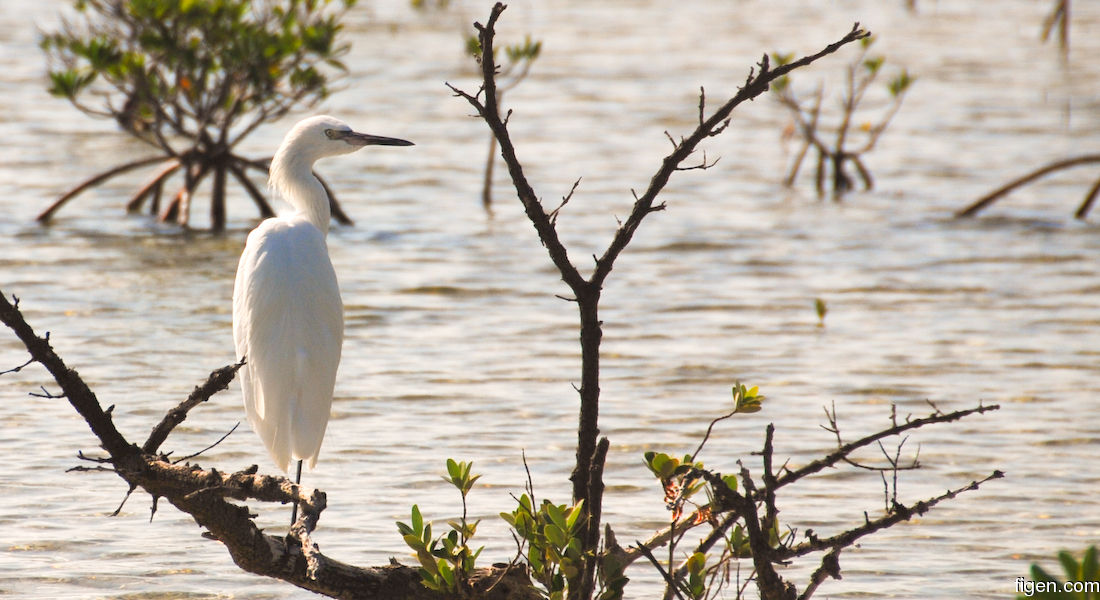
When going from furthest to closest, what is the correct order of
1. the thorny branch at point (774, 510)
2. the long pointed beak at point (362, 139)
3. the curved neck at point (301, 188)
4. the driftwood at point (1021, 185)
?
the driftwood at point (1021, 185), the long pointed beak at point (362, 139), the curved neck at point (301, 188), the thorny branch at point (774, 510)

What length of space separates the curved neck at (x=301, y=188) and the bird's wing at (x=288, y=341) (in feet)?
2.23

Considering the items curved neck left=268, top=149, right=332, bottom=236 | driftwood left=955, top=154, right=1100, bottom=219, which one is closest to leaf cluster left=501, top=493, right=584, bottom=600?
curved neck left=268, top=149, right=332, bottom=236

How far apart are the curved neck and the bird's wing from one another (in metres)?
0.68

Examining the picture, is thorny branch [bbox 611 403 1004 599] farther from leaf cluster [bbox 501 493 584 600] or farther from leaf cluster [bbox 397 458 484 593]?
leaf cluster [bbox 397 458 484 593]

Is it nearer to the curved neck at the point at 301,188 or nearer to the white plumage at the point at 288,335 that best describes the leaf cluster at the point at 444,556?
the white plumage at the point at 288,335

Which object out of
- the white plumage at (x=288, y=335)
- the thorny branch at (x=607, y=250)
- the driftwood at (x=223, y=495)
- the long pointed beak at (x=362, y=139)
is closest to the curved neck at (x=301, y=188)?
the long pointed beak at (x=362, y=139)

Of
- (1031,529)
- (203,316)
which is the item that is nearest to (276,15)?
(203,316)

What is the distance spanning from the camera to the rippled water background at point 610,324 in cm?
500

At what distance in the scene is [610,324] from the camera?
318 inches

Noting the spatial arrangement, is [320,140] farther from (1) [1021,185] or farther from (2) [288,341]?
(1) [1021,185]

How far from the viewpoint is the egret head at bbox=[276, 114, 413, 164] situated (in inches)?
217

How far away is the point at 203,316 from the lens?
805 cm

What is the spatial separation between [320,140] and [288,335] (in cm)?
127

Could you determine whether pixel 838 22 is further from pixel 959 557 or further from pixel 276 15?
pixel 959 557
